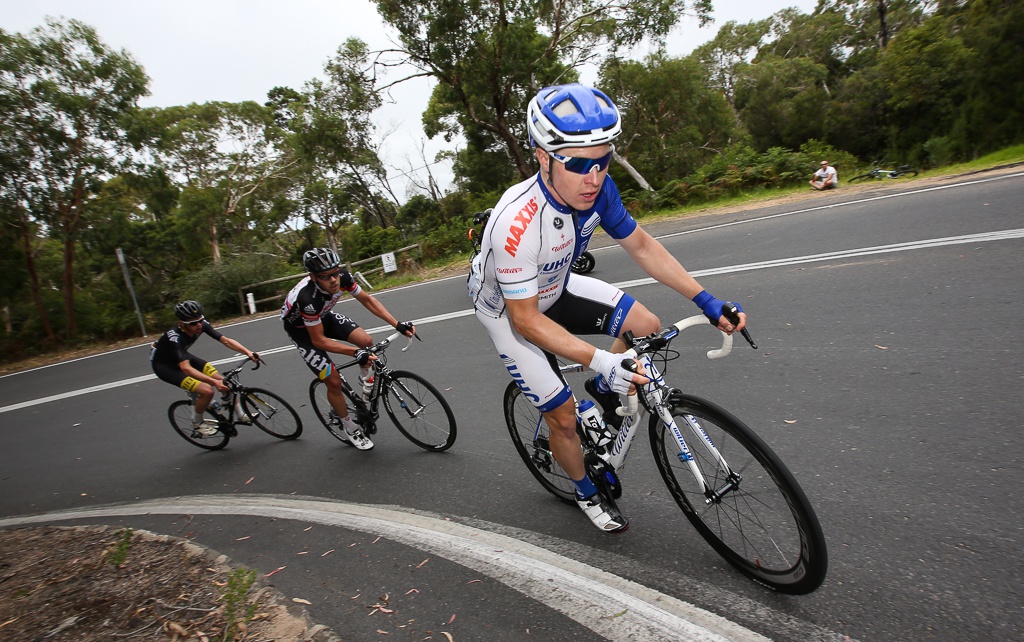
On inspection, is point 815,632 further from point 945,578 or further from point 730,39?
point 730,39

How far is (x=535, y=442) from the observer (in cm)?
384

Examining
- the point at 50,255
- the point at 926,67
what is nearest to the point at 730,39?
the point at 926,67

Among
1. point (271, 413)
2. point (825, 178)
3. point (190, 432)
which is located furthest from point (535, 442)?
point (825, 178)

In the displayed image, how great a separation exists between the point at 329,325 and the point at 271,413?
1.46 m

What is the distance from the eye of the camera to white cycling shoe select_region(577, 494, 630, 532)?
3242 mm

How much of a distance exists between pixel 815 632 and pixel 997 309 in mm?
4369

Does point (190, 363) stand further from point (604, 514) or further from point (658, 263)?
point (658, 263)

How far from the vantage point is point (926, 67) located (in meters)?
32.5

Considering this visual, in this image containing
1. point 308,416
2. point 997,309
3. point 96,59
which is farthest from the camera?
point 96,59

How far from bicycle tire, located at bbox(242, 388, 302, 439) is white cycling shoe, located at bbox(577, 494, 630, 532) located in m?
4.06

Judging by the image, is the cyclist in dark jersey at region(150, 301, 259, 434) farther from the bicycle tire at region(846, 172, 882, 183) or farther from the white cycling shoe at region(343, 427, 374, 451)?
the bicycle tire at region(846, 172, 882, 183)

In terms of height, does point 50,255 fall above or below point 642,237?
above

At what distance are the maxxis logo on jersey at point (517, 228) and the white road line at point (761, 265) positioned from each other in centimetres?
651

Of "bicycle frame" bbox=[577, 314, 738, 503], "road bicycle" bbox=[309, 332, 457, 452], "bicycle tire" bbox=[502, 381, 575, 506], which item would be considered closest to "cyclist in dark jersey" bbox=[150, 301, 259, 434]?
"road bicycle" bbox=[309, 332, 457, 452]
